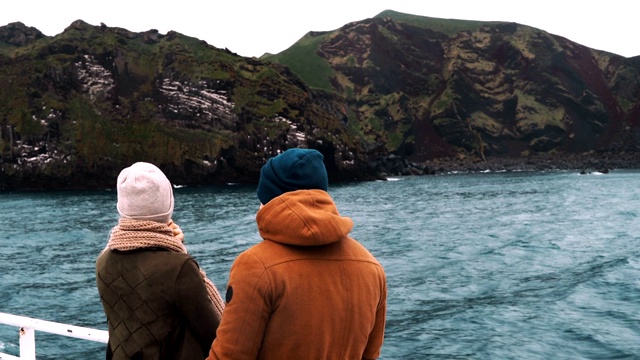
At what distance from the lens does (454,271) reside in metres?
26.1

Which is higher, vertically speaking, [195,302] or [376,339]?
[195,302]

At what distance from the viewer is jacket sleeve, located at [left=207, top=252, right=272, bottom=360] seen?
250cm

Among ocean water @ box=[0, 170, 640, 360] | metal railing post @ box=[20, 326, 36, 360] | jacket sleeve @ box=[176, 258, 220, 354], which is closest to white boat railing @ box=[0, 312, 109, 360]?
metal railing post @ box=[20, 326, 36, 360]

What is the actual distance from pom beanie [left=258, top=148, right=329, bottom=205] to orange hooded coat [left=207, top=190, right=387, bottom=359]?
73 mm

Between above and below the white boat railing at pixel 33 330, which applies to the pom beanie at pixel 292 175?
above

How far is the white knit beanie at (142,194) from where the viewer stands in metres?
3.34

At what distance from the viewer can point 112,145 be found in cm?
9594

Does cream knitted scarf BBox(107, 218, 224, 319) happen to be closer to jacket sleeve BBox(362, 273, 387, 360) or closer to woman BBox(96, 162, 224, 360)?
woman BBox(96, 162, 224, 360)

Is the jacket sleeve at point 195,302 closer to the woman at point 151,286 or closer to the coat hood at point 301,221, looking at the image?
the woman at point 151,286

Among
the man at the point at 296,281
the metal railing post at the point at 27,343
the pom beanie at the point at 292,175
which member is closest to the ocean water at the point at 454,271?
the metal railing post at the point at 27,343

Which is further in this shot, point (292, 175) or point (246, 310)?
point (292, 175)

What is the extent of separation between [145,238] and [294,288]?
114 centimetres

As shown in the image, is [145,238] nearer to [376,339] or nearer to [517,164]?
[376,339]

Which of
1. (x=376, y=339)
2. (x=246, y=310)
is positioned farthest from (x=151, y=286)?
(x=376, y=339)
